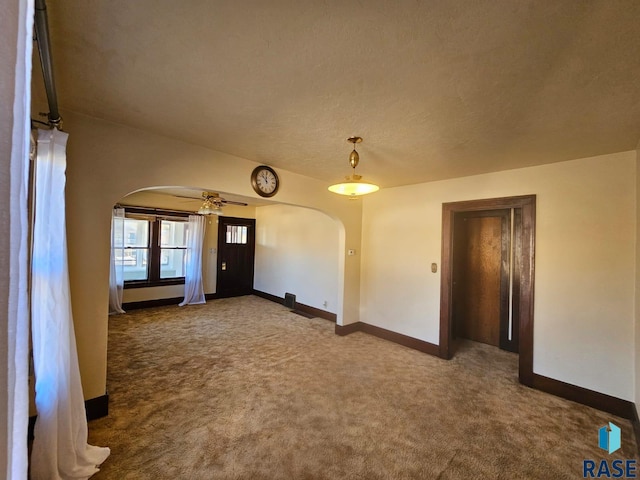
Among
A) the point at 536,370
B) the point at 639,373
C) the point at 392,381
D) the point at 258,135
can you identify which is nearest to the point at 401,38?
the point at 258,135

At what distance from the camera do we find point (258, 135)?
2383 millimetres

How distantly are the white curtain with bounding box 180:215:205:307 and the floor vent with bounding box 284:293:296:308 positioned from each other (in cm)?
194

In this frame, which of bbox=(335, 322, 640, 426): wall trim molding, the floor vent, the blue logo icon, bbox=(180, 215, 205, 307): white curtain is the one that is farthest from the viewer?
bbox=(180, 215, 205, 307): white curtain

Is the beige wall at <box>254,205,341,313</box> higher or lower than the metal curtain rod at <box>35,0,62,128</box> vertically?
lower

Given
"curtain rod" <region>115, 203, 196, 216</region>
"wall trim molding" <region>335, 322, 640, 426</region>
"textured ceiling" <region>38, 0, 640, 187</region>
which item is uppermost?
"textured ceiling" <region>38, 0, 640, 187</region>

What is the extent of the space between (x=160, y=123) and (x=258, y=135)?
792 mm

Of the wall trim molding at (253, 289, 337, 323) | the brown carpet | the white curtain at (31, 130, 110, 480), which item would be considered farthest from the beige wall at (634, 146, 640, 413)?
the white curtain at (31, 130, 110, 480)

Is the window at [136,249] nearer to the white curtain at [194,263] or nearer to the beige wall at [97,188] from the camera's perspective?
the white curtain at [194,263]

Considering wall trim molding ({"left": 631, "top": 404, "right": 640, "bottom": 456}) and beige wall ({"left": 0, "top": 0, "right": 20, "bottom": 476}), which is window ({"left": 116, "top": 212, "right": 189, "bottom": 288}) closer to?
beige wall ({"left": 0, "top": 0, "right": 20, "bottom": 476})

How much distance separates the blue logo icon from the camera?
2082 mm

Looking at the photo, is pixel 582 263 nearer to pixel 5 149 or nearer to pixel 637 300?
pixel 637 300

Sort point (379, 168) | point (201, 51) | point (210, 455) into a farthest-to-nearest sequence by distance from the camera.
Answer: point (379, 168)
point (210, 455)
point (201, 51)

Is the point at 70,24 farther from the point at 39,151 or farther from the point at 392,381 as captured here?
the point at 392,381

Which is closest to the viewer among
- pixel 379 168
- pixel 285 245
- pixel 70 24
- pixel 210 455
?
pixel 70 24
